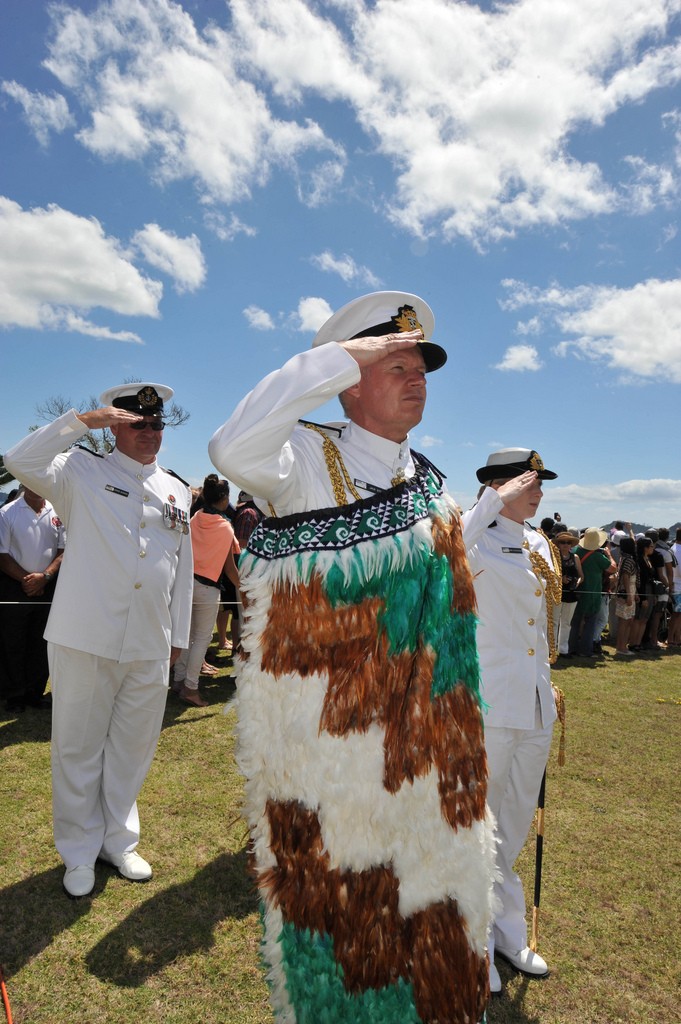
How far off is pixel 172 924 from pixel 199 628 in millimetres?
4080

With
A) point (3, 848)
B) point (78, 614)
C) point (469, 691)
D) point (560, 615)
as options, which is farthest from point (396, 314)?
point (560, 615)

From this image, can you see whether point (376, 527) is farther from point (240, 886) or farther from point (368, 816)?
point (240, 886)

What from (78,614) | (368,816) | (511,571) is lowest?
(368,816)

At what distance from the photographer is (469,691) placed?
6.57ft

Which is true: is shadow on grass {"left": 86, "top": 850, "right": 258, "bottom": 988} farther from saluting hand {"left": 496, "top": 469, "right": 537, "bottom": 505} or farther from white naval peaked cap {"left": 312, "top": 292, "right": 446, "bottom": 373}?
white naval peaked cap {"left": 312, "top": 292, "right": 446, "bottom": 373}

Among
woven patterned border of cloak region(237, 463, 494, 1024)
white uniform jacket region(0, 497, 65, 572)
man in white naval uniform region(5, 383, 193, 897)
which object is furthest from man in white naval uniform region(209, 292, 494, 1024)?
white uniform jacket region(0, 497, 65, 572)

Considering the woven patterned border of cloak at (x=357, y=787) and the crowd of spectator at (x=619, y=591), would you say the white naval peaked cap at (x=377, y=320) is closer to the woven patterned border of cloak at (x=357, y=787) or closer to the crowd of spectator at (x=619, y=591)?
the woven patterned border of cloak at (x=357, y=787)

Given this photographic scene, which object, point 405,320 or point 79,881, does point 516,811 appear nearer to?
point 79,881

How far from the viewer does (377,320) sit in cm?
218

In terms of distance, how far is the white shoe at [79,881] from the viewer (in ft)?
11.2

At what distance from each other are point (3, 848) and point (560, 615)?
9.28 meters

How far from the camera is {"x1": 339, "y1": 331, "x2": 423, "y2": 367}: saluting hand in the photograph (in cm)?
187

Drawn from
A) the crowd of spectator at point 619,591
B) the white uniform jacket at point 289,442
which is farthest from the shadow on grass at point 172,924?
the crowd of spectator at point 619,591

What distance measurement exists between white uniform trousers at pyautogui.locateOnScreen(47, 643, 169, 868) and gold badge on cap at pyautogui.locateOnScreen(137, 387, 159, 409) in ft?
4.67
